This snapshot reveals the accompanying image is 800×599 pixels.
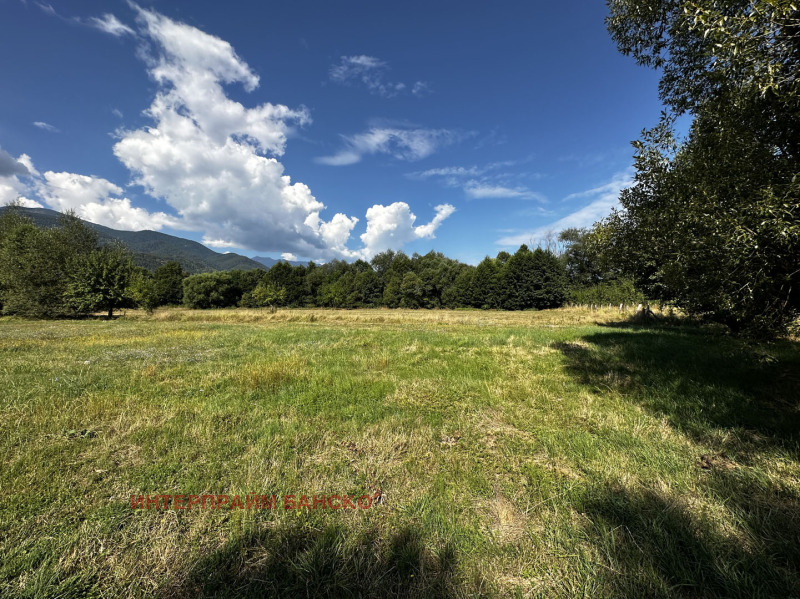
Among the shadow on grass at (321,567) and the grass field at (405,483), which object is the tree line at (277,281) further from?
the shadow on grass at (321,567)

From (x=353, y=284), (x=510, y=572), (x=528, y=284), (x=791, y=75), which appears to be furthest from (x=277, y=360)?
(x=353, y=284)

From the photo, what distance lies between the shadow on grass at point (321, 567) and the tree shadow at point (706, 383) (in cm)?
579

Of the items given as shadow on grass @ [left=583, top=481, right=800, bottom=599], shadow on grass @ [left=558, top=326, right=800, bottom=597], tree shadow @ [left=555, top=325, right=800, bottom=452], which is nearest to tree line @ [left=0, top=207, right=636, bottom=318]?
tree shadow @ [left=555, top=325, right=800, bottom=452]

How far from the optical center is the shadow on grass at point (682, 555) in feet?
8.32

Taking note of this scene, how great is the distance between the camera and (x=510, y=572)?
2.70 meters

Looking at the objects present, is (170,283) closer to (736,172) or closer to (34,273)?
(34,273)

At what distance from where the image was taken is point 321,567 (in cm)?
271

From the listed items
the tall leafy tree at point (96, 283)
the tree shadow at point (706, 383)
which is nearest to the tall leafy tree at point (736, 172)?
the tree shadow at point (706, 383)

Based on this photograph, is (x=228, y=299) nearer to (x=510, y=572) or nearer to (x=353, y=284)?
(x=353, y=284)

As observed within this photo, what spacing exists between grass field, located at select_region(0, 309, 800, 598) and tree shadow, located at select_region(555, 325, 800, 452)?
2.8 inches

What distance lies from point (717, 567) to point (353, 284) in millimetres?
73151

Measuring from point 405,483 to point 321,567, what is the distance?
1.49 m

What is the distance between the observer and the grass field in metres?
2.63

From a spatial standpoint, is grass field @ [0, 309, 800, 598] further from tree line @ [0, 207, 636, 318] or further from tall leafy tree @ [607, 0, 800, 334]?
tree line @ [0, 207, 636, 318]
